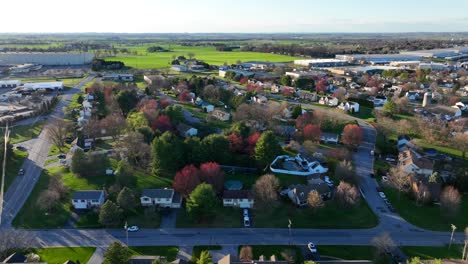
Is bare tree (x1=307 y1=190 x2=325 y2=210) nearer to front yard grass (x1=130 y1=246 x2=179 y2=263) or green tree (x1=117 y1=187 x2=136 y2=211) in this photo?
front yard grass (x1=130 y1=246 x2=179 y2=263)

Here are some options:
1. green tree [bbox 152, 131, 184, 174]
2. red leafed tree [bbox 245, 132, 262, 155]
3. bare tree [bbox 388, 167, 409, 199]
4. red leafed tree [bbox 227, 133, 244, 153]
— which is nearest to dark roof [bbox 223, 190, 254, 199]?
green tree [bbox 152, 131, 184, 174]

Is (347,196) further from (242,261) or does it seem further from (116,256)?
(116,256)

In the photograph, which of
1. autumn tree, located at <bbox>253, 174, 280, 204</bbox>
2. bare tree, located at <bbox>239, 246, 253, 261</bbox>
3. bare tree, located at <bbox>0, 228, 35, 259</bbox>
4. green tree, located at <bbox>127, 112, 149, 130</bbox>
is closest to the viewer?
bare tree, located at <bbox>0, 228, 35, 259</bbox>

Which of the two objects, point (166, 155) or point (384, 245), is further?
point (166, 155)

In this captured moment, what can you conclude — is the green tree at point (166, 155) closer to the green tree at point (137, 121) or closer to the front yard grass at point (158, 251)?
the green tree at point (137, 121)

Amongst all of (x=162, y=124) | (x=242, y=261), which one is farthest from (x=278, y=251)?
(x=162, y=124)

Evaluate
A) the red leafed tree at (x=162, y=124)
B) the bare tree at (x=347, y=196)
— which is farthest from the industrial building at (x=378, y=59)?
the bare tree at (x=347, y=196)

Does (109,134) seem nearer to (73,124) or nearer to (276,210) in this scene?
(73,124)
